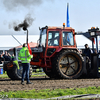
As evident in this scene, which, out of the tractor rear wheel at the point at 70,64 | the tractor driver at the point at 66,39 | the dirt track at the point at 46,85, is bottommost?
the dirt track at the point at 46,85

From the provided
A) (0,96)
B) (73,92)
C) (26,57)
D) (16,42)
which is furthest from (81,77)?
(16,42)

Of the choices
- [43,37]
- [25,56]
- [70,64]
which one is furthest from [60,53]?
[25,56]

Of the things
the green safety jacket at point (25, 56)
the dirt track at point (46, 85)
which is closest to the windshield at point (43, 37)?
the green safety jacket at point (25, 56)

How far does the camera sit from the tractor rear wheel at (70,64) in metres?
12.7

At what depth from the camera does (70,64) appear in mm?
13000

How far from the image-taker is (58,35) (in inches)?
511

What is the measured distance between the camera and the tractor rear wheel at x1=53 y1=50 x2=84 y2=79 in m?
12.7

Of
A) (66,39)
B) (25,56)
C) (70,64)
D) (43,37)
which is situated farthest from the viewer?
(43,37)

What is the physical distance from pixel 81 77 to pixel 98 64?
1.16 meters

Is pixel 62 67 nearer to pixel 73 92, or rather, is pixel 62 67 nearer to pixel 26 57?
pixel 26 57

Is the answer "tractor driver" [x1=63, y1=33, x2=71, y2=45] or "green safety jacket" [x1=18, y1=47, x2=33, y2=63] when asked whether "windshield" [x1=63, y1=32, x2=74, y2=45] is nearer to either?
"tractor driver" [x1=63, y1=33, x2=71, y2=45]

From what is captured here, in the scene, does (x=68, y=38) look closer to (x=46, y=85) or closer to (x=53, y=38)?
(x=53, y=38)

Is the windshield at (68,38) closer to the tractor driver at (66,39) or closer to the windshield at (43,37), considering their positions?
the tractor driver at (66,39)

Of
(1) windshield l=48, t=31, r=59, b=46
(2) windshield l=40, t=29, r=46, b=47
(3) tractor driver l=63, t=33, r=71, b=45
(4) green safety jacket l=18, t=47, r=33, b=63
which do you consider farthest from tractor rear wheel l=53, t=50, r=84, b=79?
(4) green safety jacket l=18, t=47, r=33, b=63
